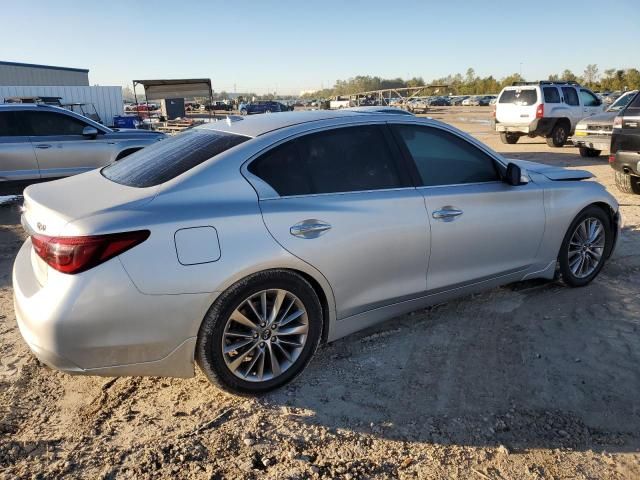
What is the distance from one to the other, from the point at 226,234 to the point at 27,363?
72.9 inches

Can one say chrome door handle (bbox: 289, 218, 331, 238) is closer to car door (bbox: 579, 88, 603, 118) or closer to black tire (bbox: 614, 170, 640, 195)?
black tire (bbox: 614, 170, 640, 195)

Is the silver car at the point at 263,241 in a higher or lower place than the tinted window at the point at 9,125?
lower

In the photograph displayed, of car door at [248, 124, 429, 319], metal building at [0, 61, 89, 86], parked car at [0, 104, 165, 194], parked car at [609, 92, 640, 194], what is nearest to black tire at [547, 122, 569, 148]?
parked car at [609, 92, 640, 194]

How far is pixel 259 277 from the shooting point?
2861mm

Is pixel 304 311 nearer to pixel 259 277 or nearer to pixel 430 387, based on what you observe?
pixel 259 277

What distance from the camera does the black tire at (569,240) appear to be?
4434mm

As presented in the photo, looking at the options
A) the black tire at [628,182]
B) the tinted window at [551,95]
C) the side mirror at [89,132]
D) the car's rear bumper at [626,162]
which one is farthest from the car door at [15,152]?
the tinted window at [551,95]

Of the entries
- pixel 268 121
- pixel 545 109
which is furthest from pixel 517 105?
pixel 268 121

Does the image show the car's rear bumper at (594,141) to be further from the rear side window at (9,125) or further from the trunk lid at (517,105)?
the rear side window at (9,125)

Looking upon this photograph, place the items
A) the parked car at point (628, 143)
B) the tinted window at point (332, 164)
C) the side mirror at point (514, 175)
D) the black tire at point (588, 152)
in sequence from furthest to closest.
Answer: the black tire at point (588, 152) → the parked car at point (628, 143) → the side mirror at point (514, 175) → the tinted window at point (332, 164)

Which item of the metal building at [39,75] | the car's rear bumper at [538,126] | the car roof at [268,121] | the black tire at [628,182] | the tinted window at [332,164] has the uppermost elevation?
the metal building at [39,75]

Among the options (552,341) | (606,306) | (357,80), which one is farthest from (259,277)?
(357,80)

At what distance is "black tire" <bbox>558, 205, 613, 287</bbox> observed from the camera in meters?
4.43

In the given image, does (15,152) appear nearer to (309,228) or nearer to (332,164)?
(332,164)
